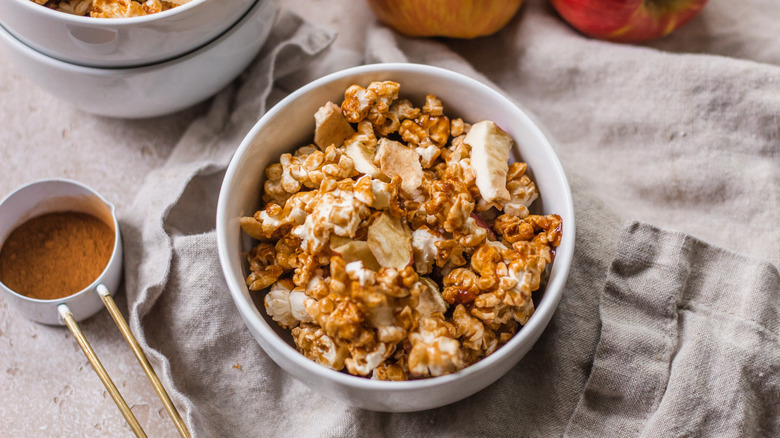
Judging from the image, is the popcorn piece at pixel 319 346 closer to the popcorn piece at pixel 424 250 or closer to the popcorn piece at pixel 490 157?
the popcorn piece at pixel 424 250

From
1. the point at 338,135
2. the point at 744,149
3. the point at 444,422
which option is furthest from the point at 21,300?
the point at 744,149

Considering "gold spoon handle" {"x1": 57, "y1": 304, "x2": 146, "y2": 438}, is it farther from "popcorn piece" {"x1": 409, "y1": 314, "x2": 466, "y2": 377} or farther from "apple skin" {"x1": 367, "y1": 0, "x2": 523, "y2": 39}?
"apple skin" {"x1": 367, "y1": 0, "x2": 523, "y2": 39}

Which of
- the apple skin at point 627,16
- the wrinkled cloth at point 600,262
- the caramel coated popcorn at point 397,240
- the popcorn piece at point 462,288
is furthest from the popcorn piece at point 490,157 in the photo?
the apple skin at point 627,16

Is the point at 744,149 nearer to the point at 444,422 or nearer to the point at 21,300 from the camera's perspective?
the point at 444,422

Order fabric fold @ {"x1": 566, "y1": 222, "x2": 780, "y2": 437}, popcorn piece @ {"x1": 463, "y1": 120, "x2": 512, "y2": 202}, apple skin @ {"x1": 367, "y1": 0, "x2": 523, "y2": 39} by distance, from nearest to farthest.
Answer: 1. popcorn piece @ {"x1": 463, "y1": 120, "x2": 512, "y2": 202}
2. fabric fold @ {"x1": 566, "y1": 222, "x2": 780, "y2": 437}
3. apple skin @ {"x1": 367, "y1": 0, "x2": 523, "y2": 39}

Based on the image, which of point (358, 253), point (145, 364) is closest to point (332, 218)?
A: point (358, 253)

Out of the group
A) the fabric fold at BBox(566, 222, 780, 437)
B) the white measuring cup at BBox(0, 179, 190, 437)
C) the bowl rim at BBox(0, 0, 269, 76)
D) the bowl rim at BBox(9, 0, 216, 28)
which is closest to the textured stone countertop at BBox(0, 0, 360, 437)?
the white measuring cup at BBox(0, 179, 190, 437)

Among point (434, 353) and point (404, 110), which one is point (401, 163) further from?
point (434, 353)

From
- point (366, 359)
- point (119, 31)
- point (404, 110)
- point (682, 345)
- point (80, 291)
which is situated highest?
point (119, 31)
